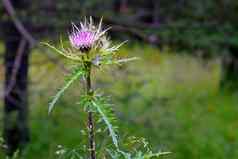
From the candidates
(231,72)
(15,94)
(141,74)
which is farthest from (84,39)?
(231,72)

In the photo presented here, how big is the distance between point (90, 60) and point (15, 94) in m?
4.14

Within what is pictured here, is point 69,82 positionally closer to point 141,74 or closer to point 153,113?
point 153,113

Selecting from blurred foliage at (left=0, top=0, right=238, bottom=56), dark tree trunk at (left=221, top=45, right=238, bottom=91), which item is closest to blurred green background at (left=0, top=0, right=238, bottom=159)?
blurred foliage at (left=0, top=0, right=238, bottom=56)

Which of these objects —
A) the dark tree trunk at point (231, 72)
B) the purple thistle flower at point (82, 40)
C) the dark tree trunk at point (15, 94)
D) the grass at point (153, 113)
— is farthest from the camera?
the dark tree trunk at point (231, 72)

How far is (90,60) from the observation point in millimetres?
990

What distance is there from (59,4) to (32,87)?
1.04 meters

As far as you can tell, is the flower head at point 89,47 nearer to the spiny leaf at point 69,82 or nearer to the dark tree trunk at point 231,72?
the spiny leaf at point 69,82

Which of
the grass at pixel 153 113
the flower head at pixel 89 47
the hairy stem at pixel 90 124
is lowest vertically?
the grass at pixel 153 113

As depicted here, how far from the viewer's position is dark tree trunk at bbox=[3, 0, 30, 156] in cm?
480

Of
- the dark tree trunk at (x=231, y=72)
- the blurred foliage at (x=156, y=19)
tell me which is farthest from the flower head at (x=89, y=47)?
the dark tree trunk at (x=231, y=72)

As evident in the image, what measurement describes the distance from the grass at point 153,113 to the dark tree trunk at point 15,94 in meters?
0.13

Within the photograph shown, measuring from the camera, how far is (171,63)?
8.41 metres

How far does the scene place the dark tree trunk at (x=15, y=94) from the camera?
4.80 metres

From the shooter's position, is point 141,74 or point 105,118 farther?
point 141,74
